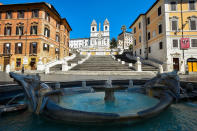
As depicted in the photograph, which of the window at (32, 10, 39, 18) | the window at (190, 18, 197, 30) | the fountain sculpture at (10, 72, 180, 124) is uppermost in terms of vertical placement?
the window at (32, 10, 39, 18)

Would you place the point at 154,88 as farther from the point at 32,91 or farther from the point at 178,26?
the point at 178,26

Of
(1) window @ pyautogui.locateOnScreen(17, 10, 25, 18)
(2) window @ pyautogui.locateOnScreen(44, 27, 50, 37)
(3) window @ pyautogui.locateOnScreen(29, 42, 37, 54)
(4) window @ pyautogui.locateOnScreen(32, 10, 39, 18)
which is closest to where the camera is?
(3) window @ pyautogui.locateOnScreen(29, 42, 37, 54)

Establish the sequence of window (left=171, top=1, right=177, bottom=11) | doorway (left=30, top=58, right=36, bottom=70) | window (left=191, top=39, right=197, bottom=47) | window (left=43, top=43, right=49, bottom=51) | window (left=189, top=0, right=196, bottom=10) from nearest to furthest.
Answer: window (left=191, top=39, right=197, bottom=47) < window (left=189, top=0, right=196, bottom=10) < window (left=171, top=1, right=177, bottom=11) < doorway (left=30, top=58, right=36, bottom=70) < window (left=43, top=43, right=49, bottom=51)

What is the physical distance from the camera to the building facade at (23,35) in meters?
25.1

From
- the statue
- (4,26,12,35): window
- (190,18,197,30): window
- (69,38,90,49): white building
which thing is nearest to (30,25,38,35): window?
(4,26,12,35): window

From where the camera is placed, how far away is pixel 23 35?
25703mm

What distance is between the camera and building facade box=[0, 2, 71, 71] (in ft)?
82.4

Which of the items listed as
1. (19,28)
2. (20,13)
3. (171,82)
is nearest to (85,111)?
(171,82)

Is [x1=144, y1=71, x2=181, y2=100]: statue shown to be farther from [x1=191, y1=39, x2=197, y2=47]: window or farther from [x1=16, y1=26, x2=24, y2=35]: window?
[x1=16, y1=26, x2=24, y2=35]: window

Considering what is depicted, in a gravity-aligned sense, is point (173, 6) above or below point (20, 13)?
below

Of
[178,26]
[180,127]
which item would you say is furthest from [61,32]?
[180,127]

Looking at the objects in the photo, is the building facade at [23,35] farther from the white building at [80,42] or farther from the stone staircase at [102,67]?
the white building at [80,42]

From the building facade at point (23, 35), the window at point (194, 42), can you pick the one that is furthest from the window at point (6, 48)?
the window at point (194, 42)

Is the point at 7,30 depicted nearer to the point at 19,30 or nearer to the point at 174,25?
the point at 19,30
